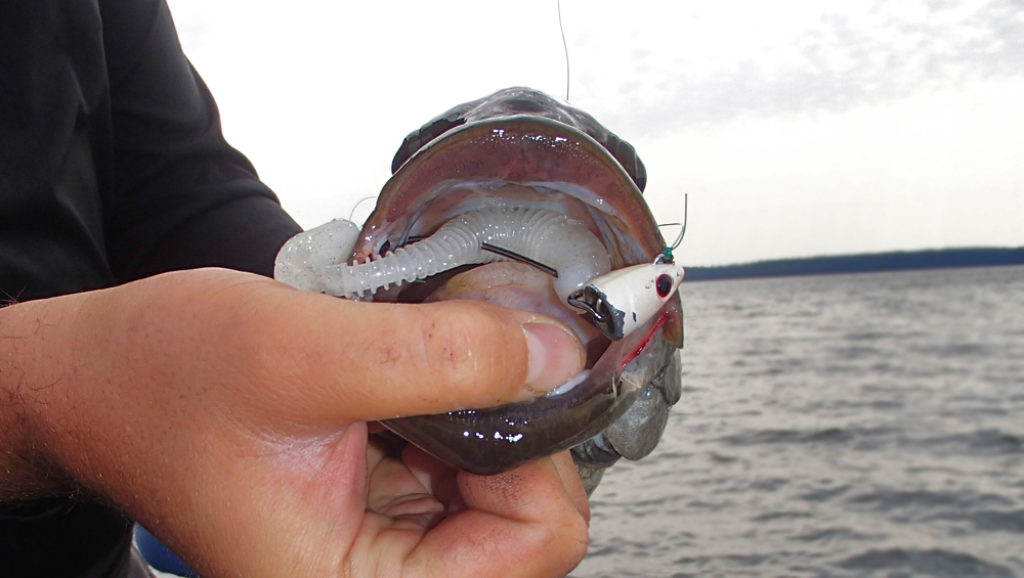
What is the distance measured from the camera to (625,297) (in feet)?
3.90

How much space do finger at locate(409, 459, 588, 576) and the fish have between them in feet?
0.34

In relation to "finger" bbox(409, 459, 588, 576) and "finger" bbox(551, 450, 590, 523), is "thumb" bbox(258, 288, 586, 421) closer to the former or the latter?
"finger" bbox(409, 459, 588, 576)

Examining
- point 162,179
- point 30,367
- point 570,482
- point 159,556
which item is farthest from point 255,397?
point 159,556

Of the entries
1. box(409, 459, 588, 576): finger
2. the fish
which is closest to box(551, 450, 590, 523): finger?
box(409, 459, 588, 576): finger

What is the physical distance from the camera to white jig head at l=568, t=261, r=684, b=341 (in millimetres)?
1177

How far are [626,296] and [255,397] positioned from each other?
581 mm

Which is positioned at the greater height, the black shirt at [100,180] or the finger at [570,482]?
the black shirt at [100,180]

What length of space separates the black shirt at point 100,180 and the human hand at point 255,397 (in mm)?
429

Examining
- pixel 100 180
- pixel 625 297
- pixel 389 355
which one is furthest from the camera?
pixel 100 180

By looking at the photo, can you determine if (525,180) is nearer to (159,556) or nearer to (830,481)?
(159,556)

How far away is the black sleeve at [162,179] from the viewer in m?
2.34

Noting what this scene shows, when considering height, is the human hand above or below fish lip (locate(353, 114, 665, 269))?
below

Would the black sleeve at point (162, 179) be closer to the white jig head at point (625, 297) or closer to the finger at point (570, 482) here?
the finger at point (570, 482)

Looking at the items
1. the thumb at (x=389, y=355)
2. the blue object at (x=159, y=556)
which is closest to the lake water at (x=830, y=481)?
the blue object at (x=159, y=556)
